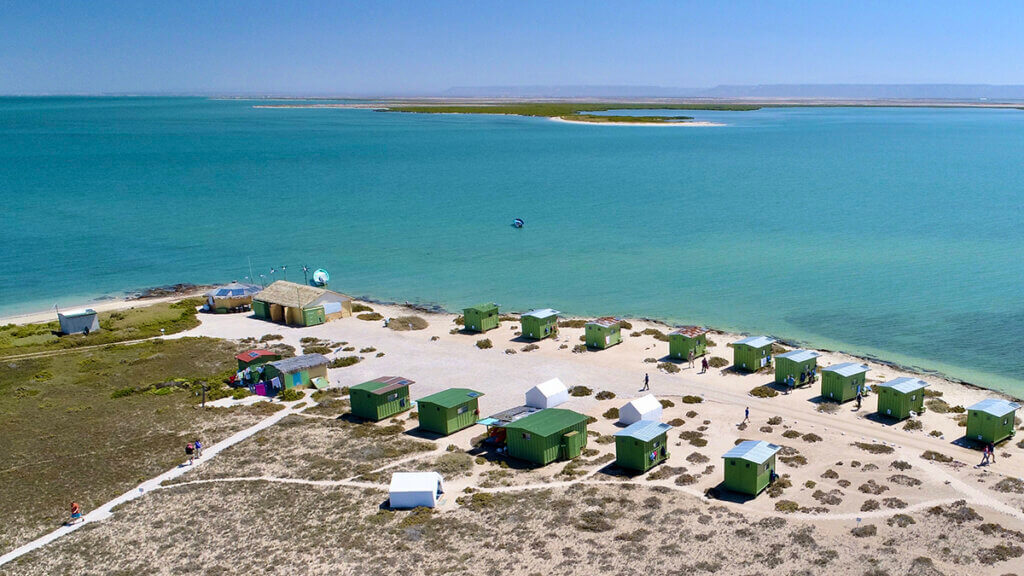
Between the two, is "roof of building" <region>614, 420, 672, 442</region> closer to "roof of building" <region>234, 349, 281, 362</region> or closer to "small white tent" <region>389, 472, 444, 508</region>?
"small white tent" <region>389, 472, 444, 508</region>

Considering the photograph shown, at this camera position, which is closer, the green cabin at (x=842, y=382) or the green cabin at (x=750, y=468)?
the green cabin at (x=750, y=468)

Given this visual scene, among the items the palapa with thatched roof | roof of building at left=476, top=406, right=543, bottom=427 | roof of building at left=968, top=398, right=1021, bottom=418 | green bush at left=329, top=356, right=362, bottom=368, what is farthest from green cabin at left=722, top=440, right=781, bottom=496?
the palapa with thatched roof

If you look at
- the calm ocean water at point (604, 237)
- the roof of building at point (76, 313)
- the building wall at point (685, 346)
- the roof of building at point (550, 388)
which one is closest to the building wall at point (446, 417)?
the roof of building at point (550, 388)

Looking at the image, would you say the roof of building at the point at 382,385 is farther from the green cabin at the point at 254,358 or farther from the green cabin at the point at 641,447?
the green cabin at the point at 641,447

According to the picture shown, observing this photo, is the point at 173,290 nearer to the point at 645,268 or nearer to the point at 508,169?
the point at 645,268

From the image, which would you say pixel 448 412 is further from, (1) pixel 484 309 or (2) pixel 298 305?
(2) pixel 298 305
